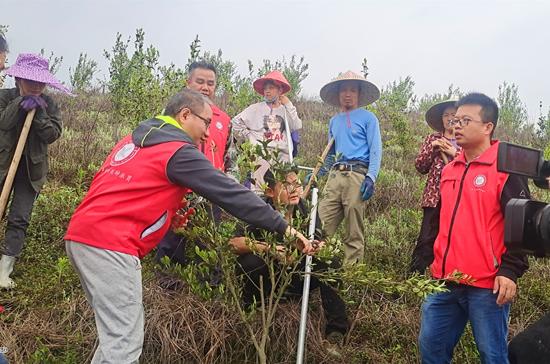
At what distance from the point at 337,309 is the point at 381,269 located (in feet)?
4.77

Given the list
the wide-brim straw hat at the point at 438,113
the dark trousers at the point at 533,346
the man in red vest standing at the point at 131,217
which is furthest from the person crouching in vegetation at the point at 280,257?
the wide-brim straw hat at the point at 438,113

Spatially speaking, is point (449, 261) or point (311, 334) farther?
point (311, 334)

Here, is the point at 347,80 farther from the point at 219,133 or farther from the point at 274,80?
the point at 219,133

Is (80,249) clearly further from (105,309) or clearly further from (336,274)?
(336,274)

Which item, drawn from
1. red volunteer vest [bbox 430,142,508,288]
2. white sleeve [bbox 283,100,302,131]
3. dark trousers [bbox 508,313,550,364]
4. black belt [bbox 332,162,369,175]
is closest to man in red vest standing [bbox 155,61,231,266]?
white sleeve [bbox 283,100,302,131]

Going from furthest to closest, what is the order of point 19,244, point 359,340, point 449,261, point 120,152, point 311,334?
point 19,244
point 359,340
point 311,334
point 449,261
point 120,152

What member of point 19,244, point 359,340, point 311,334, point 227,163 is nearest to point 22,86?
point 19,244

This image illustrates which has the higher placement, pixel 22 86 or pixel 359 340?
pixel 22 86

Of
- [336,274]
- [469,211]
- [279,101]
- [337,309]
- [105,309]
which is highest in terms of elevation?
[279,101]

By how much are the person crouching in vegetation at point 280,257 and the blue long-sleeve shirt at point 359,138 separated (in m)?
1.11

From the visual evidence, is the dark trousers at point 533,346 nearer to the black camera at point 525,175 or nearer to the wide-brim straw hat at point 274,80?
the black camera at point 525,175

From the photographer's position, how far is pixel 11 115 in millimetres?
4145

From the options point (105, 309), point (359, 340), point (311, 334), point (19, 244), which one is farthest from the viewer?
point (19, 244)

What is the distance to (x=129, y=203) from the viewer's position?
2498mm
